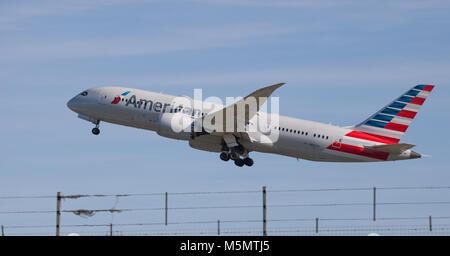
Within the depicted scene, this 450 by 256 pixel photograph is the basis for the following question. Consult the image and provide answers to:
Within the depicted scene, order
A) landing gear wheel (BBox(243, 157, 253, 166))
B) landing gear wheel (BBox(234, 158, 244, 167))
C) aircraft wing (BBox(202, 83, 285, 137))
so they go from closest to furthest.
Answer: aircraft wing (BBox(202, 83, 285, 137)), landing gear wheel (BBox(234, 158, 244, 167)), landing gear wheel (BBox(243, 157, 253, 166))

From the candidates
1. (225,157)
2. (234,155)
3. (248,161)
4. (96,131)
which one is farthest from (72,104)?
(248,161)

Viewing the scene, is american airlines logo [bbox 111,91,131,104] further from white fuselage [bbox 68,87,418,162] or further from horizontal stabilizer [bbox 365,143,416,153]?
horizontal stabilizer [bbox 365,143,416,153]

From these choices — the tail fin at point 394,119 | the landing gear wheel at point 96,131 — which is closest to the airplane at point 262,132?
the tail fin at point 394,119

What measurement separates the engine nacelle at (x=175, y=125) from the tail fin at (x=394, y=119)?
1247cm

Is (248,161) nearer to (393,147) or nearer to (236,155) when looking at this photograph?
(236,155)

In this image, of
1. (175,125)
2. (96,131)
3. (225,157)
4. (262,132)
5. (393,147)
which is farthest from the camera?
(96,131)

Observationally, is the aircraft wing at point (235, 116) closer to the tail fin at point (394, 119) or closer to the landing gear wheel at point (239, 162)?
the landing gear wheel at point (239, 162)

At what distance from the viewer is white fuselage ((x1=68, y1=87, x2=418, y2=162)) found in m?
56.5

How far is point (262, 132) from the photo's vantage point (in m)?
57.1

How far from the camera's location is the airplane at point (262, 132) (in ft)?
185

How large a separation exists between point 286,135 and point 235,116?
13.4ft

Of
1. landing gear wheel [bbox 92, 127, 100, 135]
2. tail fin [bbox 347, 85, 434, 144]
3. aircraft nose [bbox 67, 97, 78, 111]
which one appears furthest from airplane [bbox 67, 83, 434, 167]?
A: aircraft nose [bbox 67, 97, 78, 111]

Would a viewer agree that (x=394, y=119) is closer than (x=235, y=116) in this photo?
No

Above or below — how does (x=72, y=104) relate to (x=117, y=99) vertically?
above
